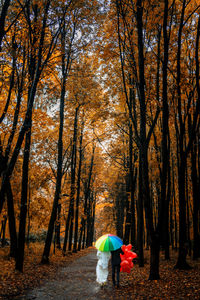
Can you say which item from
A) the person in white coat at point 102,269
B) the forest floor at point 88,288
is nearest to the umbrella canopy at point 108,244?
the person in white coat at point 102,269

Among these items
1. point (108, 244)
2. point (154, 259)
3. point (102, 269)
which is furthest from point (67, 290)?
point (154, 259)

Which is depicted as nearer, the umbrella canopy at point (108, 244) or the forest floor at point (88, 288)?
the forest floor at point (88, 288)

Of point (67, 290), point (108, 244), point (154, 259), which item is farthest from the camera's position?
point (154, 259)

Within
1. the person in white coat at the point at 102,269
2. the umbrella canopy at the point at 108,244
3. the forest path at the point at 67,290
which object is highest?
the umbrella canopy at the point at 108,244

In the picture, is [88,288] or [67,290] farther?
[88,288]

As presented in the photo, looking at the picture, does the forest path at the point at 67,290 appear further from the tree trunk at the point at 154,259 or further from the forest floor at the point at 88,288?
the tree trunk at the point at 154,259

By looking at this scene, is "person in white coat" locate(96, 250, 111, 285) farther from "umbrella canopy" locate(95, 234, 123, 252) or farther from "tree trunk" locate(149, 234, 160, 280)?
"tree trunk" locate(149, 234, 160, 280)

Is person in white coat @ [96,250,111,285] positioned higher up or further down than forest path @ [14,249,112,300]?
higher up

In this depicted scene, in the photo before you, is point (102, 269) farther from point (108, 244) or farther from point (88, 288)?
point (108, 244)

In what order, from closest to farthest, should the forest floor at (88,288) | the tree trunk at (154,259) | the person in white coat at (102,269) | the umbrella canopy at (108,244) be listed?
the forest floor at (88,288) → the umbrella canopy at (108,244) → the person in white coat at (102,269) → the tree trunk at (154,259)

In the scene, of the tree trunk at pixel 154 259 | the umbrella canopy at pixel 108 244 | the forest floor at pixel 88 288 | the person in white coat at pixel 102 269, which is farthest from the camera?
the tree trunk at pixel 154 259

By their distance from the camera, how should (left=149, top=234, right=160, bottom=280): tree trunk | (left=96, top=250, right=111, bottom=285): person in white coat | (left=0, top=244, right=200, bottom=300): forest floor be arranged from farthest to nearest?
(left=149, top=234, right=160, bottom=280): tree trunk < (left=96, top=250, right=111, bottom=285): person in white coat < (left=0, top=244, right=200, bottom=300): forest floor

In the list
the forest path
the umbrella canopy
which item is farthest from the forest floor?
the umbrella canopy

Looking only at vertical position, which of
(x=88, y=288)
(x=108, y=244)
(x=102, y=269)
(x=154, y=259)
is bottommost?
(x=88, y=288)
